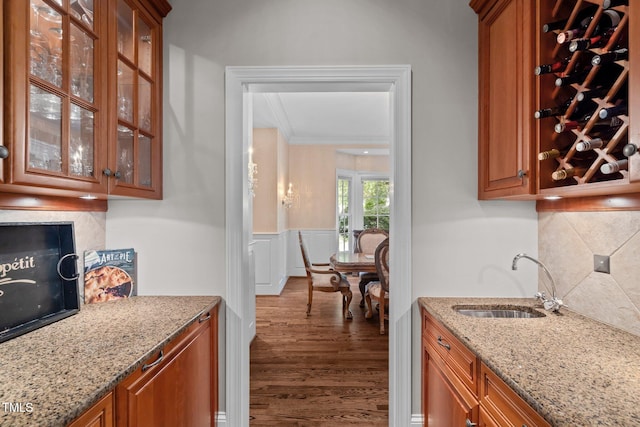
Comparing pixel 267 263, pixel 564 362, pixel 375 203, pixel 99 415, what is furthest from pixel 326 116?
pixel 99 415

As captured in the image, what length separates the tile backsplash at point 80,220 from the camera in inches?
55.8

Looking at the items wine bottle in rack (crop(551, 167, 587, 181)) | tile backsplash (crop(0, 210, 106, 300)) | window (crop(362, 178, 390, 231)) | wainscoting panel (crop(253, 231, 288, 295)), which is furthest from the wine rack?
window (crop(362, 178, 390, 231))

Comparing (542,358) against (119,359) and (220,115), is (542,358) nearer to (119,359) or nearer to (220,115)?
(119,359)

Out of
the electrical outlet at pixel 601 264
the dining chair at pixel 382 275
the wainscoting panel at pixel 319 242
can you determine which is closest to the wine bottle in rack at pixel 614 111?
the electrical outlet at pixel 601 264

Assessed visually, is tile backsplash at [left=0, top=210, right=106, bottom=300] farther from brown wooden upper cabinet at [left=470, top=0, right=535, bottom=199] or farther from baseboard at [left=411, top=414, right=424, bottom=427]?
brown wooden upper cabinet at [left=470, top=0, right=535, bottom=199]

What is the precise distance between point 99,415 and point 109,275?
3.42ft

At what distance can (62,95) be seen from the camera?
124cm

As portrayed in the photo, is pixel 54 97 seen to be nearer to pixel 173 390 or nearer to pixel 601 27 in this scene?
pixel 173 390

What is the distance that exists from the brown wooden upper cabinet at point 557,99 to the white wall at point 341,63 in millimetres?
158

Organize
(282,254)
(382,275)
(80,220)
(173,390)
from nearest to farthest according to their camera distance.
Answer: (173,390)
(80,220)
(382,275)
(282,254)

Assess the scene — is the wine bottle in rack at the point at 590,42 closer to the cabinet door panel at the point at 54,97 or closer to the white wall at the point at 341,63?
the white wall at the point at 341,63

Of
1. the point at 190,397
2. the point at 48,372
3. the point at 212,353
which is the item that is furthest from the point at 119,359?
the point at 212,353

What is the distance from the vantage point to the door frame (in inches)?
76.8

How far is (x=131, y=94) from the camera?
5.51 ft
